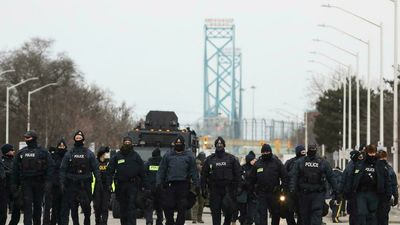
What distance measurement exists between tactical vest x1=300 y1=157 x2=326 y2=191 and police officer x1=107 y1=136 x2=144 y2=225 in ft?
9.71

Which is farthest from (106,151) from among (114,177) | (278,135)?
(278,135)

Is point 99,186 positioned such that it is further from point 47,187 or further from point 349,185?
point 349,185

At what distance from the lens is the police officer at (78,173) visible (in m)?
23.1

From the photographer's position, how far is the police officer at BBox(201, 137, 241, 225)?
23.8m

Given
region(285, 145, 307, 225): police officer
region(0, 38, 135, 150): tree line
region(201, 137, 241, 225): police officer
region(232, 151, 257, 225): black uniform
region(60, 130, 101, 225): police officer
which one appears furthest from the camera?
region(0, 38, 135, 150): tree line

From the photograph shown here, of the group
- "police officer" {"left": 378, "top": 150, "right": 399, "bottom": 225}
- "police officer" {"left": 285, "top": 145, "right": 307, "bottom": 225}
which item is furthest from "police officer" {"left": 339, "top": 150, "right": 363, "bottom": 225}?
"police officer" {"left": 285, "top": 145, "right": 307, "bottom": 225}

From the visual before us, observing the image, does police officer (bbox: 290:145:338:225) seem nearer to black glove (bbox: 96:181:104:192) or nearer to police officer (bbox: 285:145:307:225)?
police officer (bbox: 285:145:307:225)

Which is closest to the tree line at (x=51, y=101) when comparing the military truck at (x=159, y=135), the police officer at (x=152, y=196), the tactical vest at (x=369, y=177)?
the military truck at (x=159, y=135)

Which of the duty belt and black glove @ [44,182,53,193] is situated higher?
the duty belt

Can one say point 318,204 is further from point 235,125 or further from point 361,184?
point 235,125

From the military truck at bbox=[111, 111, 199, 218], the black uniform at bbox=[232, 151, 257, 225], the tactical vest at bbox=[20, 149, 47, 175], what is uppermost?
the military truck at bbox=[111, 111, 199, 218]

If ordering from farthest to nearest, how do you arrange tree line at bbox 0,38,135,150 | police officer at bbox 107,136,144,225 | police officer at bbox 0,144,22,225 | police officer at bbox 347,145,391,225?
1. tree line at bbox 0,38,135,150
2. police officer at bbox 0,144,22,225
3. police officer at bbox 107,136,144,225
4. police officer at bbox 347,145,391,225

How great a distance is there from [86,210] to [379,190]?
17.5ft

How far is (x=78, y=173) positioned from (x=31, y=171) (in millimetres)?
853
